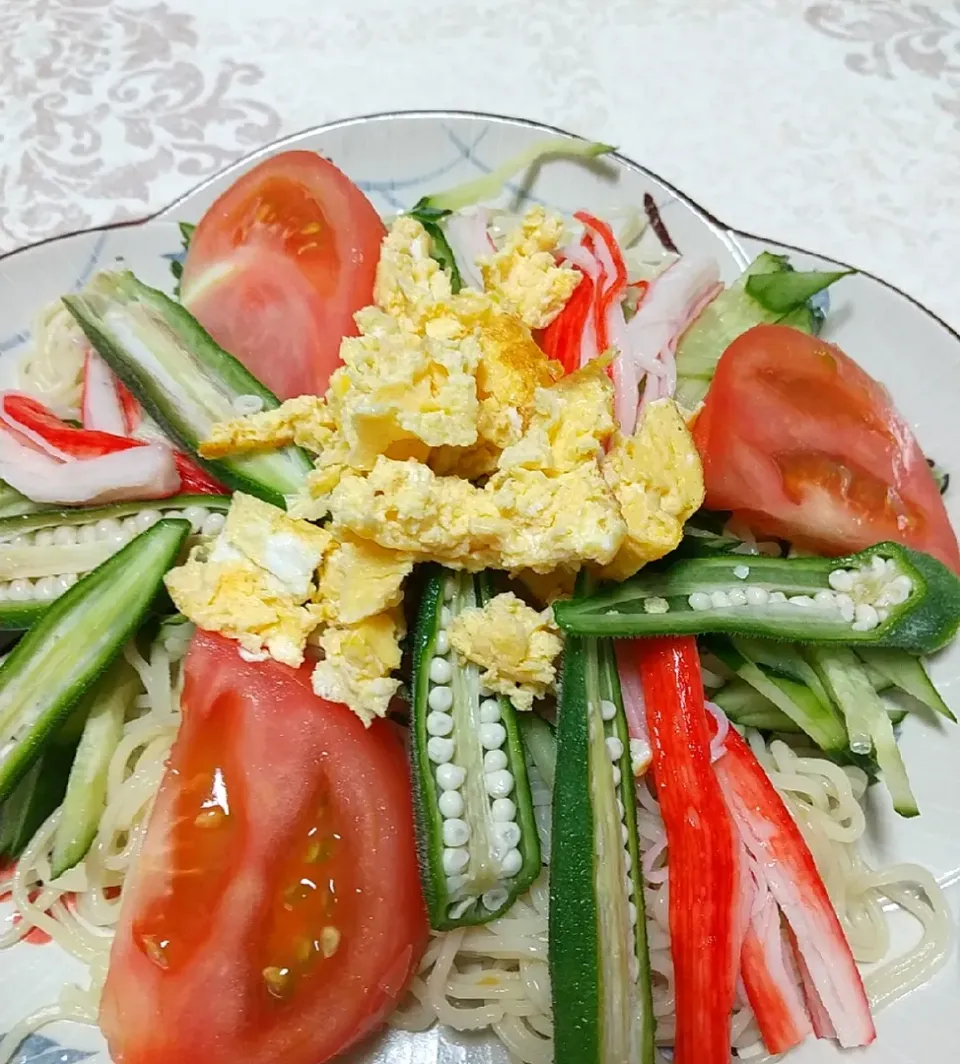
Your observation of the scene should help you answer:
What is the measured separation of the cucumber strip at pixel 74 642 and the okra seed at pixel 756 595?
1.23 m

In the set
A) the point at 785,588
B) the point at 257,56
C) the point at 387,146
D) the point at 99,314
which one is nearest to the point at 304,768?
the point at 785,588

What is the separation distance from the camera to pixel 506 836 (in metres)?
1.88

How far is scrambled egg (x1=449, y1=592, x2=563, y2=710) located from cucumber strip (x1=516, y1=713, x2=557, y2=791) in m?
0.11

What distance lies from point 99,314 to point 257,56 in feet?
5.65

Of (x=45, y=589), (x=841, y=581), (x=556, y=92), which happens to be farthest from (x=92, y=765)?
(x=556, y=92)

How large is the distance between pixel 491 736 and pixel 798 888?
718 mm

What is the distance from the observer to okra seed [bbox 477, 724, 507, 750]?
1.92 meters

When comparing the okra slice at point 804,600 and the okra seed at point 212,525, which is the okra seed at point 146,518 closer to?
the okra seed at point 212,525

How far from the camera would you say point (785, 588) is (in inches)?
80.0

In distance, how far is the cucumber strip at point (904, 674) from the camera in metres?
2.10

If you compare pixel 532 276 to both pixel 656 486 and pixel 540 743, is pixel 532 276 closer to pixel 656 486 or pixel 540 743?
pixel 656 486

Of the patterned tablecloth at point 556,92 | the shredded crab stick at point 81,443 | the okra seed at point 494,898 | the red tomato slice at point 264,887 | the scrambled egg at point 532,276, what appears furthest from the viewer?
the patterned tablecloth at point 556,92

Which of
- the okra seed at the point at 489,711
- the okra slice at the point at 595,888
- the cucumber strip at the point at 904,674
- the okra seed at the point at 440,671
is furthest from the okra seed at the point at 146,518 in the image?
the cucumber strip at the point at 904,674

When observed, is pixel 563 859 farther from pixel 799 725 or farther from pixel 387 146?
pixel 387 146
